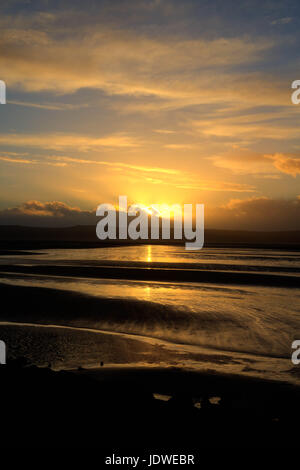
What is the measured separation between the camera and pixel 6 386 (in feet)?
21.0

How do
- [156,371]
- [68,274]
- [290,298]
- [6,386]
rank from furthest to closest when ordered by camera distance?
1. [68,274]
2. [290,298]
3. [156,371]
4. [6,386]

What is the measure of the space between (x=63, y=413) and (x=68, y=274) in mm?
22153

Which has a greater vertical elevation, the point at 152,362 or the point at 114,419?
the point at 114,419

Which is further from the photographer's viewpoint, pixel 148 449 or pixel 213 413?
pixel 213 413

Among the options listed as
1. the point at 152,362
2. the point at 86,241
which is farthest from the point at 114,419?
the point at 86,241

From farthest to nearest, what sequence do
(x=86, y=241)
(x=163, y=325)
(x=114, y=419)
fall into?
(x=86, y=241)
(x=163, y=325)
(x=114, y=419)

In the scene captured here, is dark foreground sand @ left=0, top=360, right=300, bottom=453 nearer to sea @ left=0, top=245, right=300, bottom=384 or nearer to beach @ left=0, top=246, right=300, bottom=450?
beach @ left=0, top=246, right=300, bottom=450

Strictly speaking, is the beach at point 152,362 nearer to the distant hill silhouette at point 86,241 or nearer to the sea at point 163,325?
the sea at point 163,325

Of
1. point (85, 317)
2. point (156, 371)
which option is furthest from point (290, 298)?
point (156, 371)

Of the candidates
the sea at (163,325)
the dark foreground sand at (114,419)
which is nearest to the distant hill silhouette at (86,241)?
the sea at (163,325)

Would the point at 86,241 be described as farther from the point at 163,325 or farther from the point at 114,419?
the point at 114,419

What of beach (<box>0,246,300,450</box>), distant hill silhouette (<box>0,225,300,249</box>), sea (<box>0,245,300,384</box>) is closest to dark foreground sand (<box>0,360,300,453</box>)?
beach (<box>0,246,300,450</box>)
